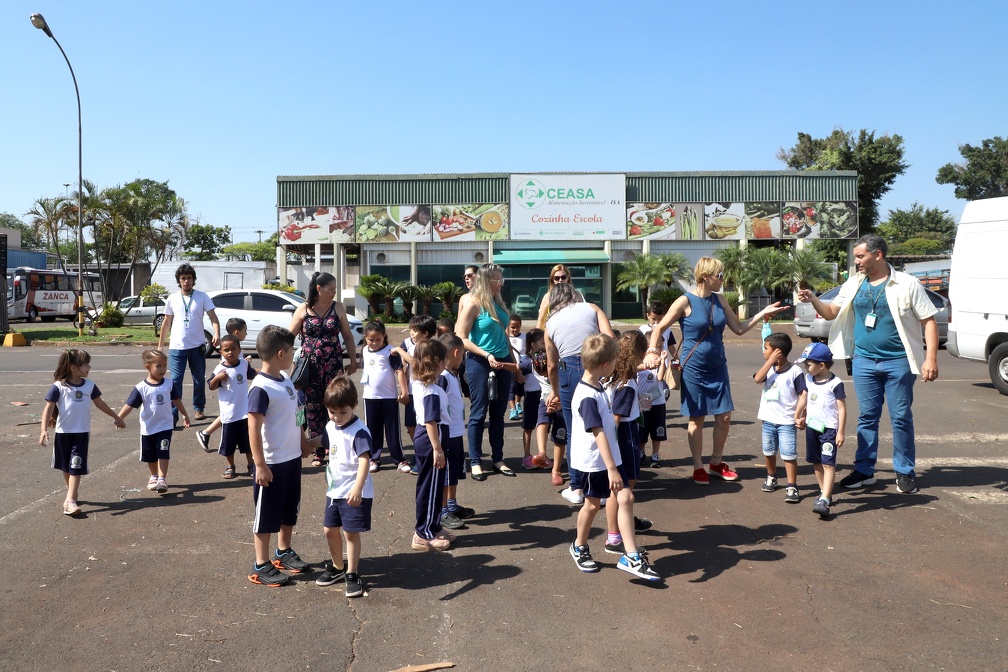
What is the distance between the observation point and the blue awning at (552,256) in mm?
37381

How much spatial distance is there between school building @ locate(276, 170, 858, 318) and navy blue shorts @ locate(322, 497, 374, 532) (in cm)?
3417

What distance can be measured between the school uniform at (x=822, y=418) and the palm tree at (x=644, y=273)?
29440mm

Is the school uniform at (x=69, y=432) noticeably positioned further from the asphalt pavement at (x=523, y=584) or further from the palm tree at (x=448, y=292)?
the palm tree at (x=448, y=292)

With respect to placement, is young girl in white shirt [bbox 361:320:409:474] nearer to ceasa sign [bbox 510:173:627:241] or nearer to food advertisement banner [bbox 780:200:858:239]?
ceasa sign [bbox 510:173:627:241]

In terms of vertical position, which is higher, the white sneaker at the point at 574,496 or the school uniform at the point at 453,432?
the school uniform at the point at 453,432

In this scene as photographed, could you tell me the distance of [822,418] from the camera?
5.59 metres

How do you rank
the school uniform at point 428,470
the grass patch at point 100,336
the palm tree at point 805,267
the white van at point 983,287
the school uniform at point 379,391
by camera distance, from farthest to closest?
1. the palm tree at point 805,267
2. the grass patch at point 100,336
3. the white van at point 983,287
4. the school uniform at point 379,391
5. the school uniform at point 428,470

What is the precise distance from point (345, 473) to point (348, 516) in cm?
23

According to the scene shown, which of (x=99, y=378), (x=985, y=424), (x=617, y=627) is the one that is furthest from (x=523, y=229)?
(x=617, y=627)

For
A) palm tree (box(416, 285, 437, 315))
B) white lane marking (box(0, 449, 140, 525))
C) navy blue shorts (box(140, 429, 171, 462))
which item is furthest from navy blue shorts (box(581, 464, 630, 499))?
palm tree (box(416, 285, 437, 315))

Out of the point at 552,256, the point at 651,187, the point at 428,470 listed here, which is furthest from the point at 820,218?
the point at 428,470

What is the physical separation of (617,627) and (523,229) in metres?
35.3

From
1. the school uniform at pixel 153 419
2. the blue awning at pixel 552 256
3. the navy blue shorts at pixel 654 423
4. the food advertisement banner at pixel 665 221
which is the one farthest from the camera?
the food advertisement banner at pixel 665 221

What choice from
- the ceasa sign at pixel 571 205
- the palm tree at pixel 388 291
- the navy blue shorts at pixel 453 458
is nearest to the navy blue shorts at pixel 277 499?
the navy blue shorts at pixel 453 458
